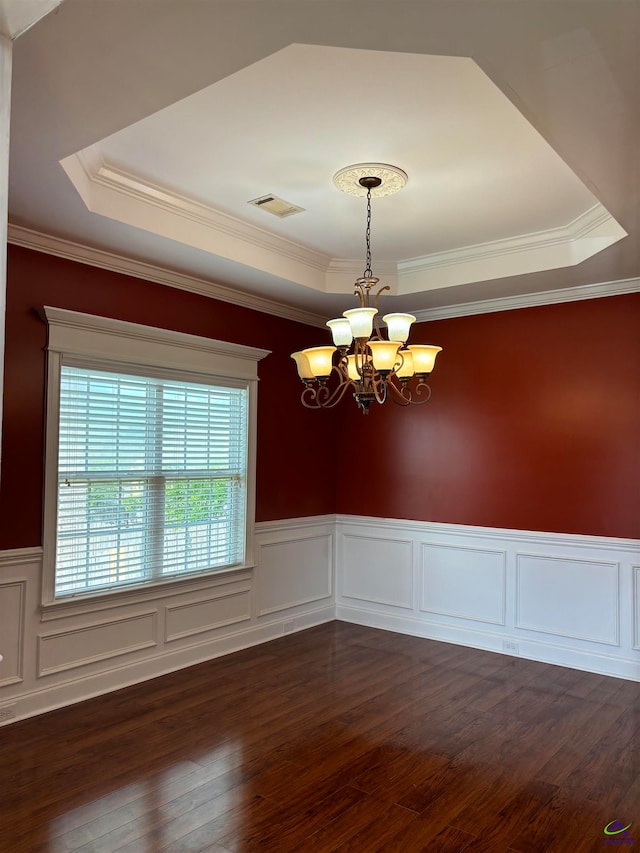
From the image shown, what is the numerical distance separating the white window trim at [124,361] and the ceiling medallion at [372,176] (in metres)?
1.60

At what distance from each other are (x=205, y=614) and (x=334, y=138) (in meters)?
3.27

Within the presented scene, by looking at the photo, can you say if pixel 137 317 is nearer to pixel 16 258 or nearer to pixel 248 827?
pixel 16 258

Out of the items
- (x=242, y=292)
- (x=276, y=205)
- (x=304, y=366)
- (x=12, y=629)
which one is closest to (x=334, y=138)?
(x=276, y=205)

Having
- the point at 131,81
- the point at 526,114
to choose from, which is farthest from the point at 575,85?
the point at 131,81

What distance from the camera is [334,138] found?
9.43 ft

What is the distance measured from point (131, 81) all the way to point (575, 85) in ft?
4.96

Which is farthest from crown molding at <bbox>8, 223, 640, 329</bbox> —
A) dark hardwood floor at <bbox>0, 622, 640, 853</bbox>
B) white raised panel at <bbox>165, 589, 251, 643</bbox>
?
dark hardwood floor at <bbox>0, 622, 640, 853</bbox>

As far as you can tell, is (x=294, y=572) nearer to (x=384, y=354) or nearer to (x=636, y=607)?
(x=636, y=607)

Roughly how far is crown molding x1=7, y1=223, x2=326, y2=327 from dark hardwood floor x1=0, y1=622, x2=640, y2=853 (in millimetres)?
2668

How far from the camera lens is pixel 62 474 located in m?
3.62

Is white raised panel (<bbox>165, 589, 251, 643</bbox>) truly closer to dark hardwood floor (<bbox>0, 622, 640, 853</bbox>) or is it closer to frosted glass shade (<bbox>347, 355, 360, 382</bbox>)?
dark hardwood floor (<bbox>0, 622, 640, 853</bbox>)

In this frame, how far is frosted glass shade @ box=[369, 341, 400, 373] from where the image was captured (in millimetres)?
2980

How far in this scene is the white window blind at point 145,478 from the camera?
12.1 feet

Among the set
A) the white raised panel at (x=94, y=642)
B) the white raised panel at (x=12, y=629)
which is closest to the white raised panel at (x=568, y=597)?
the white raised panel at (x=94, y=642)
